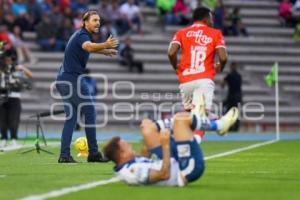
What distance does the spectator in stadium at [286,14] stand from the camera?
39062 millimetres

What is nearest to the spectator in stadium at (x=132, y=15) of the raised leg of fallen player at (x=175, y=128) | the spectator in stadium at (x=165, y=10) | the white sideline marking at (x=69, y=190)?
the spectator in stadium at (x=165, y=10)

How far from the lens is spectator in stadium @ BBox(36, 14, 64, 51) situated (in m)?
35.7

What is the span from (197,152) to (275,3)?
29.5 m

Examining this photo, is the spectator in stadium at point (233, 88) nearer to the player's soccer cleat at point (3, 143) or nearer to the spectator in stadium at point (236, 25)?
the spectator in stadium at point (236, 25)

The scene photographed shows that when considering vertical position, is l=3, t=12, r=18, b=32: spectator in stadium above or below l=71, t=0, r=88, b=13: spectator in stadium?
below

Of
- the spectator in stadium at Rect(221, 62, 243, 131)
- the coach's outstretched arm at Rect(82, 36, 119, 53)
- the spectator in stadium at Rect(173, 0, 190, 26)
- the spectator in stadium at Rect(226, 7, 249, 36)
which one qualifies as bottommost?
the spectator in stadium at Rect(221, 62, 243, 131)

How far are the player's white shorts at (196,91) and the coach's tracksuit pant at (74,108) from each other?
1.61 meters

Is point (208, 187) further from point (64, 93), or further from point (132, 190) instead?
point (64, 93)

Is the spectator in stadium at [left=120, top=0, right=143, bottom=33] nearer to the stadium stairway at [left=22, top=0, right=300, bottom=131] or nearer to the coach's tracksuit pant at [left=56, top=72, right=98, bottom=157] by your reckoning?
the stadium stairway at [left=22, top=0, right=300, bottom=131]

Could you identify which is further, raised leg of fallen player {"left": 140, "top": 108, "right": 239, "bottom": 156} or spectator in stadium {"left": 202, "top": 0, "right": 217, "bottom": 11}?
spectator in stadium {"left": 202, "top": 0, "right": 217, "bottom": 11}

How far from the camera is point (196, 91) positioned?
50.1 feet

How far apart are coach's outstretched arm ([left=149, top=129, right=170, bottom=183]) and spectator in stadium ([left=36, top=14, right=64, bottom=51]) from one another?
24.5 metres

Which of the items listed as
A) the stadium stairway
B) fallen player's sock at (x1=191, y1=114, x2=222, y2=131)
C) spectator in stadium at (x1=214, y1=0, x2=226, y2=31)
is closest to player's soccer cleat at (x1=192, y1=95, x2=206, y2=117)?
fallen player's sock at (x1=191, y1=114, x2=222, y2=131)

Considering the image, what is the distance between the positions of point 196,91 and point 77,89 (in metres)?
2.05
